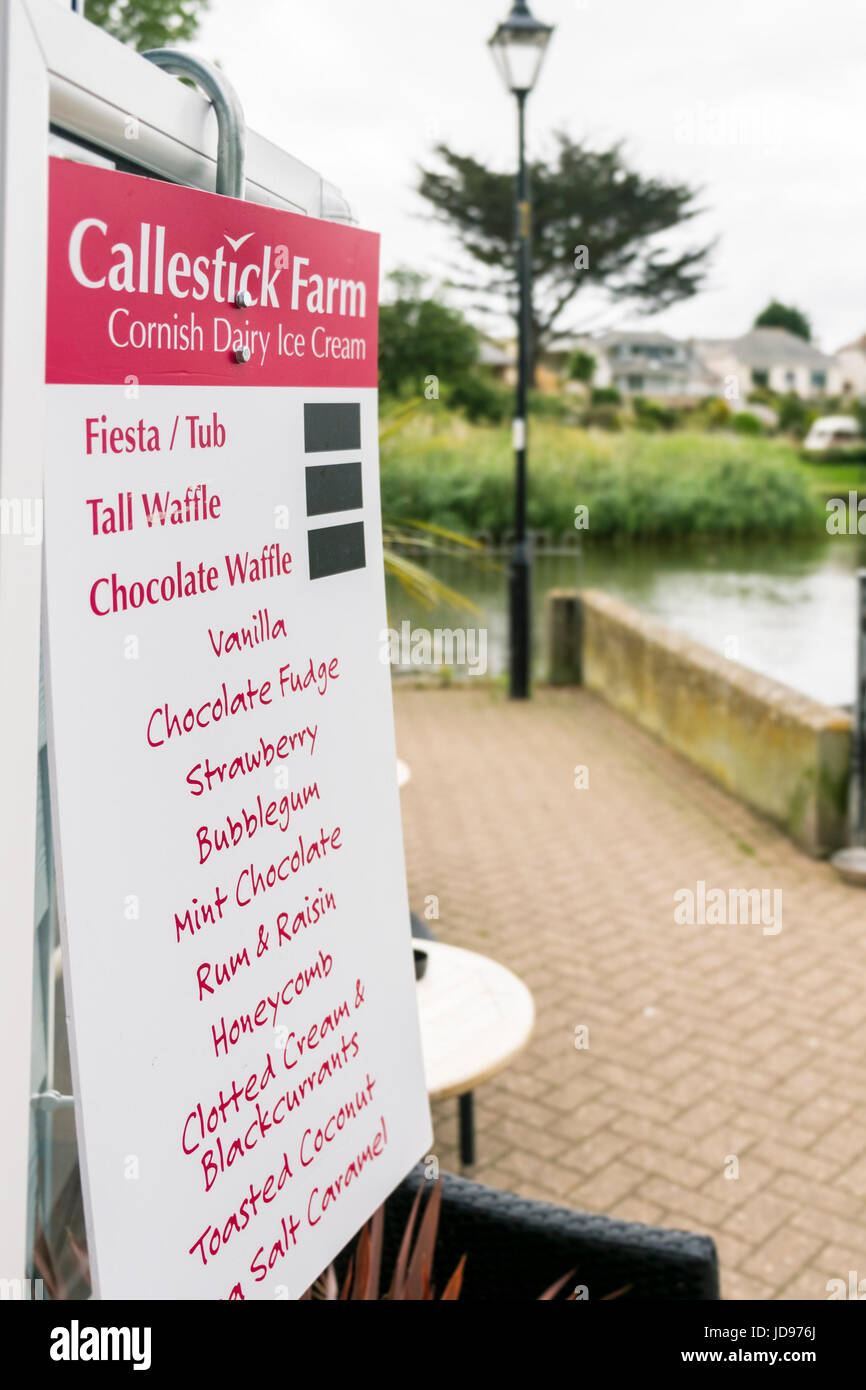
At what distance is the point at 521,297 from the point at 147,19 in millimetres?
6743

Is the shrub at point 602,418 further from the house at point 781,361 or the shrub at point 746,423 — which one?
the house at point 781,361

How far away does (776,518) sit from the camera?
1011 inches

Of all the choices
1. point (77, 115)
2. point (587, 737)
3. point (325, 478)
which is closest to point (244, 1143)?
point (325, 478)

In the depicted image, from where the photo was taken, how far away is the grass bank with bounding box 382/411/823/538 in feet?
60.8

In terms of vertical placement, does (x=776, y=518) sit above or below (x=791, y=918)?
above

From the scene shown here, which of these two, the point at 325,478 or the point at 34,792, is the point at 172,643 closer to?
the point at 34,792

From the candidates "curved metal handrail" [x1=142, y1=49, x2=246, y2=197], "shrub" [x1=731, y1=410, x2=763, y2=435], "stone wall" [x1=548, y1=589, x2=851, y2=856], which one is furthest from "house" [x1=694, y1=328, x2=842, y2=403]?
"curved metal handrail" [x1=142, y1=49, x2=246, y2=197]

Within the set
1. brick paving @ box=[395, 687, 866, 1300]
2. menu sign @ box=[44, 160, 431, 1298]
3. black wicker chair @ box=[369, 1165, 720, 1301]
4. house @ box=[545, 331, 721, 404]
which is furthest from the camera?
house @ box=[545, 331, 721, 404]

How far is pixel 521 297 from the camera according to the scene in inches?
391

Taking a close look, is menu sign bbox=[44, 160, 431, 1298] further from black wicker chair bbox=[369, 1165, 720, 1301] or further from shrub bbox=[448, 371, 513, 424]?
shrub bbox=[448, 371, 513, 424]

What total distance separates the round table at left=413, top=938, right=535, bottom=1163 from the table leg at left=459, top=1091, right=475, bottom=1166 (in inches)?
18.5

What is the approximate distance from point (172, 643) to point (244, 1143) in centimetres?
51

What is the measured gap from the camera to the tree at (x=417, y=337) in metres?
18.0

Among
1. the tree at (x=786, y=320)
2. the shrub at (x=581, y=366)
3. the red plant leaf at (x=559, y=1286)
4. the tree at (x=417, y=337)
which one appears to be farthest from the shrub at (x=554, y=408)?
the tree at (x=786, y=320)
